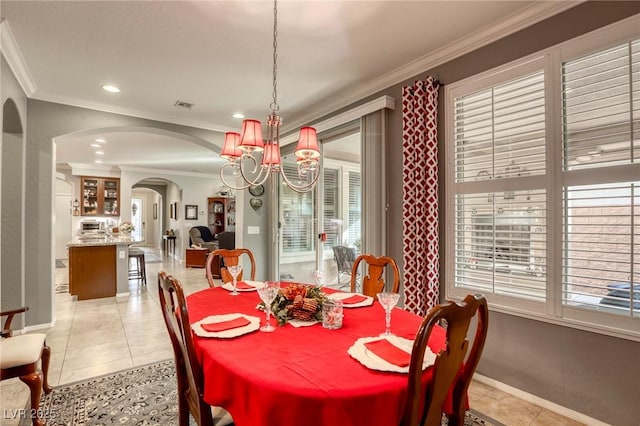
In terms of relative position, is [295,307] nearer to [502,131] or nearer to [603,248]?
[603,248]

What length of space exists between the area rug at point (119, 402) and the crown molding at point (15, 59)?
2.71 metres

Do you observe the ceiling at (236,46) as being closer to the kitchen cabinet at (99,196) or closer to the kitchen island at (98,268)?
the kitchen island at (98,268)

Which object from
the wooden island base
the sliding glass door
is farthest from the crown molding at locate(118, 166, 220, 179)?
the sliding glass door

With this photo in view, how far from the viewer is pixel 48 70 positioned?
3.04m

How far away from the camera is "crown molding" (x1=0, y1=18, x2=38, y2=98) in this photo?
239 centimetres

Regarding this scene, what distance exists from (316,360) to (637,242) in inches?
75.7

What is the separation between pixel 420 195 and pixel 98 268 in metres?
5.22

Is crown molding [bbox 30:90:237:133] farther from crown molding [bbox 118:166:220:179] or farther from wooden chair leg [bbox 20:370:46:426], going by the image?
crown molding [bbox 118:166:220:179]

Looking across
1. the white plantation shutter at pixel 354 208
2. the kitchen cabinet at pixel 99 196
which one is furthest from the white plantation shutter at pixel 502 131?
the kitchen cabinet at pixel 99 196

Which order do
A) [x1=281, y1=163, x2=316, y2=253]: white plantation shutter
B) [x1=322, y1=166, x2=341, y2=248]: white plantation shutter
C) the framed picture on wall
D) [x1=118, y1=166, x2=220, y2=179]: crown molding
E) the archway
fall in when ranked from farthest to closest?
1. the framed picture on wall
2. [x1=118, y1=166, x2=220, y2=179]: crown molding
3. [x1=281, y1=163, x2=316, y2=253]: white plantation shutter
4. [x1=322, y1=166, x2=341, y2=248]: white plantation shutter
5. the archway

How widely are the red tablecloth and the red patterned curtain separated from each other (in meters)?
1.26

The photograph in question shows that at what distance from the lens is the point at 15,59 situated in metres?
2.76

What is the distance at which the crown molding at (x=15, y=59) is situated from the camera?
7.83 ft

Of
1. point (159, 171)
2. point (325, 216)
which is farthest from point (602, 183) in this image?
point (159, 171)
